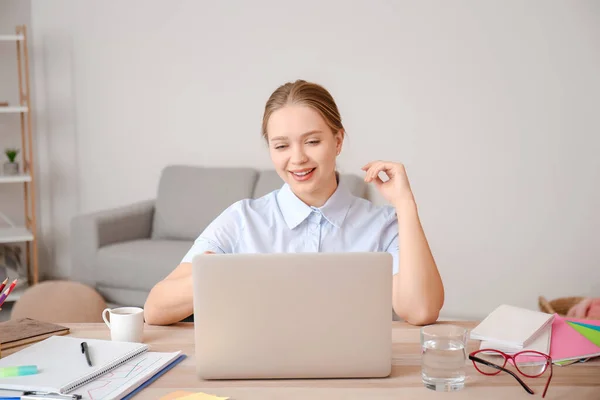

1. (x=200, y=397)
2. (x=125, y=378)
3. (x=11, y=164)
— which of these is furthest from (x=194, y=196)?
(x=200, y=397)

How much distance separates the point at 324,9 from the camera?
4.52m

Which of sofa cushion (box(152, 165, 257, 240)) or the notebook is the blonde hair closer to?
the notebook

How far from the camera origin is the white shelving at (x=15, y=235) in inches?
179

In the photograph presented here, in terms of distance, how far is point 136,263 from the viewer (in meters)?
4.11

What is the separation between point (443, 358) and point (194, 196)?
3318 millimetres

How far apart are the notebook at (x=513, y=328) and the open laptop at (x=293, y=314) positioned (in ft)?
0.91

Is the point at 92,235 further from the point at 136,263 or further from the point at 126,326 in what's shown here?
the point at 126,326

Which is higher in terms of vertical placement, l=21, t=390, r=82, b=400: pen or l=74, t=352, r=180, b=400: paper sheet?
l=21, t=390, r=82, b=400: pen

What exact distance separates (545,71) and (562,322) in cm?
285

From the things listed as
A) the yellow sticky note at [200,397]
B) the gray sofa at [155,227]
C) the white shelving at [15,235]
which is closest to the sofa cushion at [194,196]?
the gray sofa at [155,227]

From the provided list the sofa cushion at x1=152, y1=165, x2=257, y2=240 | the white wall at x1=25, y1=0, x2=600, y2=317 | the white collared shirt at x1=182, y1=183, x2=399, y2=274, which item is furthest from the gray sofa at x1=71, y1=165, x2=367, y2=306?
the white collared shirt at x1=182, y1=183, x2=399, y2=274

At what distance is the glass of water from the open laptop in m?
0.07

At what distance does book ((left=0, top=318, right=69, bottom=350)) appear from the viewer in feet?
5.20

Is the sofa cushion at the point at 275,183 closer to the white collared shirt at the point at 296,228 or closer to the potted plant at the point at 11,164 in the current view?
the potted plant at the point at 11,164
